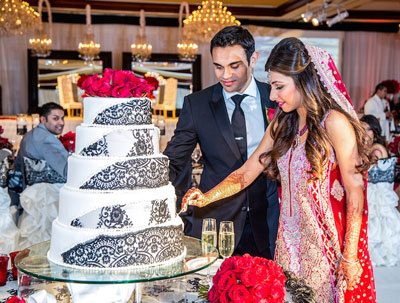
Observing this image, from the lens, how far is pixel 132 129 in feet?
6.00

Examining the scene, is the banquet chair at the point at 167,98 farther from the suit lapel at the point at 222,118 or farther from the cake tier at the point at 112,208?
the cake tier at the point at 112,208

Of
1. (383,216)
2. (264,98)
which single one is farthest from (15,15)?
(264,98)

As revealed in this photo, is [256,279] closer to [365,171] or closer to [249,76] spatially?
[365,171]

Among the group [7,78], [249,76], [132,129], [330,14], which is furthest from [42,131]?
[330,14]

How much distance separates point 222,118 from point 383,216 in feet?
11.6

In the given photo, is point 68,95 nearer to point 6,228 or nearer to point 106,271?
point 6,228

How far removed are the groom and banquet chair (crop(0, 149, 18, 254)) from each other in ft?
9.45

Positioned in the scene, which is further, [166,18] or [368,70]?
[368,70]

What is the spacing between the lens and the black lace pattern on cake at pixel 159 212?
1.80 m

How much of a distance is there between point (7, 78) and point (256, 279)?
13762 mm

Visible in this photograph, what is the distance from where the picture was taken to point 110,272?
1696mm

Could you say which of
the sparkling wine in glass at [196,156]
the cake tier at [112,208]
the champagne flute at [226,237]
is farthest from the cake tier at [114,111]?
the sparkling wine in glass at [196,156]

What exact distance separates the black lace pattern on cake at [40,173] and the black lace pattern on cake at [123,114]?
12.8ft

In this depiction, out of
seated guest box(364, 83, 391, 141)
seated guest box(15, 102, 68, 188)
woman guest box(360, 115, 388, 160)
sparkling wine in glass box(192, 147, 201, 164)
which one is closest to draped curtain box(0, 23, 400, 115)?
seated guest box(364, 83, 391, 141)
